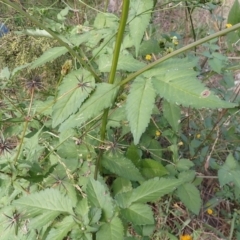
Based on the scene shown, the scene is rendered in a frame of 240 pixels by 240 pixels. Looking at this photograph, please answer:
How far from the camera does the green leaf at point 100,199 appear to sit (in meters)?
1.10

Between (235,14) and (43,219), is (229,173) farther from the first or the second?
(43,219)

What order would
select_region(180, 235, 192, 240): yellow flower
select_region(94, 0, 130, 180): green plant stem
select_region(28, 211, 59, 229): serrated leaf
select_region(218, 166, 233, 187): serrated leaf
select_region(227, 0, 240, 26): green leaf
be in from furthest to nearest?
select_region(180, 235, 192, 240): yellow flower, select_region(218, 166, 233, 187): serrated leaf, select_region(227, 0, 240, 26): green leaf, select_region(28, 211, 59, 229): serrated leaf, select_region(94, 0, 130, 180): green plant stem

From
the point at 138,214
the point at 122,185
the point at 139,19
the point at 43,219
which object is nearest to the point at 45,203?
the point at 43,219

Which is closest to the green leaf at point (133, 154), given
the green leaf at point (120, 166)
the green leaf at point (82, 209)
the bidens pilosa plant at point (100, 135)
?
the bidens pilosa plant at point (100, 135)

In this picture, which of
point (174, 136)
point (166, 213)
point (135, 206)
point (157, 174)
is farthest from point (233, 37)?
point (166, 213)

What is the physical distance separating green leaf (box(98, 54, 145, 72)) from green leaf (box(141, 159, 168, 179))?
0.49m

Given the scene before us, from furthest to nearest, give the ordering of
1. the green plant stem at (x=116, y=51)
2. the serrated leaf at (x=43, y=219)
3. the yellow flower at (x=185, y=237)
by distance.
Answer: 1. the yellow flower at (x=185, y=237)
2. the serrated leaf at (x=43, y=219)
3. the green plant stem at (x=116, y=51)

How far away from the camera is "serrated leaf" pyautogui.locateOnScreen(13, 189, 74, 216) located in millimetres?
1112

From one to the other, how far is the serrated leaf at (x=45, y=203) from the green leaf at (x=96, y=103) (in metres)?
0.25

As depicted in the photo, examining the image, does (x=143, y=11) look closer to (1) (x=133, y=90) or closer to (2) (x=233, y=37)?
(1) (x=133, y=90)

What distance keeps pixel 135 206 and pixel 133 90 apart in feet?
1.29

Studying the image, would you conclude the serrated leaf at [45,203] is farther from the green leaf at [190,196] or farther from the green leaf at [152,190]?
the green leaf at [190,196]

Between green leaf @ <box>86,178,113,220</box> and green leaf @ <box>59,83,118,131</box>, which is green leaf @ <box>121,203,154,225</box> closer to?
green leaf @ <box>86,178,113,220</box>

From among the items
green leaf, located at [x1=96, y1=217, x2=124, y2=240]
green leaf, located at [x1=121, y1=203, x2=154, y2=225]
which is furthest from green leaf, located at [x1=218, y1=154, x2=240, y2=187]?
green leaf, located at [x1=96, y1=217, x2=124, y2=240]
